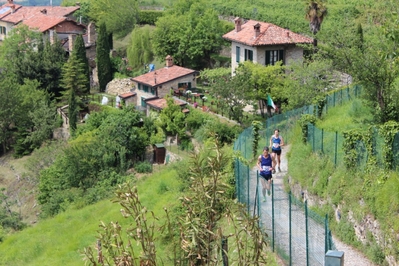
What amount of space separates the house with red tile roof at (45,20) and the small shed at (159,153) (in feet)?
83.9

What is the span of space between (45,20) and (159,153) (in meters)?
35.6

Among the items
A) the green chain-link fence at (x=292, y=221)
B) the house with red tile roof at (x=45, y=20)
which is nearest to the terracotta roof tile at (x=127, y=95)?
the house with red tile roof at (x=45, y=20)

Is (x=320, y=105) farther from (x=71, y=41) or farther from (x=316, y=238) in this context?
(x=71, y=41)

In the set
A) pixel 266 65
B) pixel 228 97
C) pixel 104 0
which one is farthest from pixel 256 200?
pixel 104 0

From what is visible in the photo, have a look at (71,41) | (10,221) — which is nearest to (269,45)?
(10,221)

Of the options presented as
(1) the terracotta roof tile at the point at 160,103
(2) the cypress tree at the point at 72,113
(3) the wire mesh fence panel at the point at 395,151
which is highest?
(3) the wire mesh fence panel at the point at 395,151

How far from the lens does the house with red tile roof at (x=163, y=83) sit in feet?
181

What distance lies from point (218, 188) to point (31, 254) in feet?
66.0

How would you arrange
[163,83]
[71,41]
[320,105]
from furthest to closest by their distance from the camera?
[71,41]
[163,83]
[320,105]

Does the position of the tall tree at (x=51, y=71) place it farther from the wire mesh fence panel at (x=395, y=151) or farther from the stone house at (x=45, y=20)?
the wire mesh fence panel at (x=395, y=151)

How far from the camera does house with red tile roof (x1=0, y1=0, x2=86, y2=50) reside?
74.3 m

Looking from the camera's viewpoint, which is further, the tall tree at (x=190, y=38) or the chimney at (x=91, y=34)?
the chimney at (x=91, y=34)

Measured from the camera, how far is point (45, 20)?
77438 mm

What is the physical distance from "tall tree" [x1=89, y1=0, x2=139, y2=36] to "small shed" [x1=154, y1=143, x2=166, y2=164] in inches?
1238
